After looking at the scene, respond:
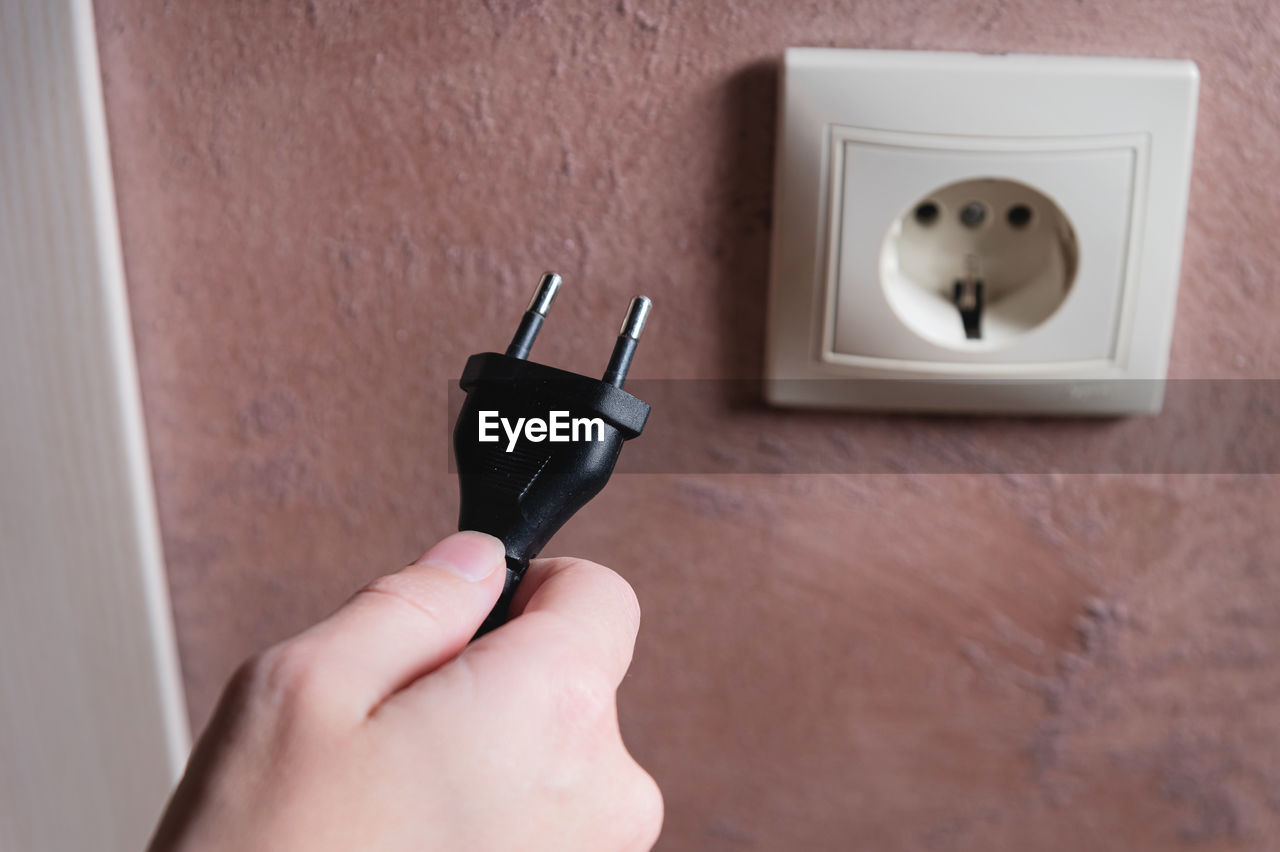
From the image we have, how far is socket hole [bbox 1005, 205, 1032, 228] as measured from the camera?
0.35m

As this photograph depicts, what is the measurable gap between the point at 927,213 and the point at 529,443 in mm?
213

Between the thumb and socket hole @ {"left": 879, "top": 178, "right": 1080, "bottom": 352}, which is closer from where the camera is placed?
the thumb

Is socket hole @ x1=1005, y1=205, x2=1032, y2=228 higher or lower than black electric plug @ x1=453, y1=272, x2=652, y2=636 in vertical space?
higher

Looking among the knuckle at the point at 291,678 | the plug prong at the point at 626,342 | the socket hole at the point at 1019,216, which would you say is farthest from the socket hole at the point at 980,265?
the knuckle at the point at 291,678

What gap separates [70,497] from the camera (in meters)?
0.40

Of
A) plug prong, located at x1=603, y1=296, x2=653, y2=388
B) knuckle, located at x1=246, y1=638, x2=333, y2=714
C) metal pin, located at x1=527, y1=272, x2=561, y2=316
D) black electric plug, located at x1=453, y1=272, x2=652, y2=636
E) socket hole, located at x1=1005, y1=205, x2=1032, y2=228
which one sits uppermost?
socket hole, located at x1=1005, y1=205, x2=1032, y2=228

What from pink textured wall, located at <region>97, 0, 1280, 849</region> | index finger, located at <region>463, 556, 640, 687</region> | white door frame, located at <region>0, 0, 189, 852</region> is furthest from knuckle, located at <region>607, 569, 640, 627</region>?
white door frame, located at <region>0, 0, 189, 852</region>

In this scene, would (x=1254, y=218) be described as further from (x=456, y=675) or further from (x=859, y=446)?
(x=456, y=675)

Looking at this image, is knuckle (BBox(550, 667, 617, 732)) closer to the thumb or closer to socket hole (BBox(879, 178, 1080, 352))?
the thumb

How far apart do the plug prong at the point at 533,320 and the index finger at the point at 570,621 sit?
0.07 m

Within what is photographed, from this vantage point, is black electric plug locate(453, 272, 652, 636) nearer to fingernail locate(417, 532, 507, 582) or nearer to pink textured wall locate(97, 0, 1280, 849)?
fingernail locate(417, 532, 507, 582)

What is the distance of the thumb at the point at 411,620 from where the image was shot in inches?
8.1

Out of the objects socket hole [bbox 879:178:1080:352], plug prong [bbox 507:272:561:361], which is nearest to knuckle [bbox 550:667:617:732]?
plug prong [bbox 507:272:561:361]

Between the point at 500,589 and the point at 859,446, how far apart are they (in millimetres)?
213
